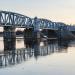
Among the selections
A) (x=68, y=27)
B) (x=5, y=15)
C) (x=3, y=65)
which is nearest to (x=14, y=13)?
(x=5, y=15)

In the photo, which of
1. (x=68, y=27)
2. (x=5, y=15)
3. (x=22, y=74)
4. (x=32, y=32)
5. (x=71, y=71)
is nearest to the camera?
(x=22, y=74)

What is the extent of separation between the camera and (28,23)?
153000 mm

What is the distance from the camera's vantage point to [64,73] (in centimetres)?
3016

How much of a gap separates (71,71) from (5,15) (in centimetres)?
10418

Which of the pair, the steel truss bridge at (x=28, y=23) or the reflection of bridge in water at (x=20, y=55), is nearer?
the reflection of bridge in water at (x=20, y=55)

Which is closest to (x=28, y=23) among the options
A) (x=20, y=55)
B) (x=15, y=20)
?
(x=15, y=20)

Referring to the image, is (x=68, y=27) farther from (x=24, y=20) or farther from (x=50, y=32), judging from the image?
(x=24, y=20)

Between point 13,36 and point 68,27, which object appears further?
point 68,27

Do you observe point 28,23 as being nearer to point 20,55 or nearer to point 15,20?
point 15,20

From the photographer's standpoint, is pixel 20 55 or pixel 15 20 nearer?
pixel 20 55

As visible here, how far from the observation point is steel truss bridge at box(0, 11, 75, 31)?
13260cm

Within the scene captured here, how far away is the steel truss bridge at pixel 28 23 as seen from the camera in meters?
133

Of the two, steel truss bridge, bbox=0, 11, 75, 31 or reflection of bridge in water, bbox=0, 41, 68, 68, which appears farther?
steel truss bridge, bbox=0, 11, 75, 31

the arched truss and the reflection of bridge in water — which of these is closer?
the reflection of bridge in water
